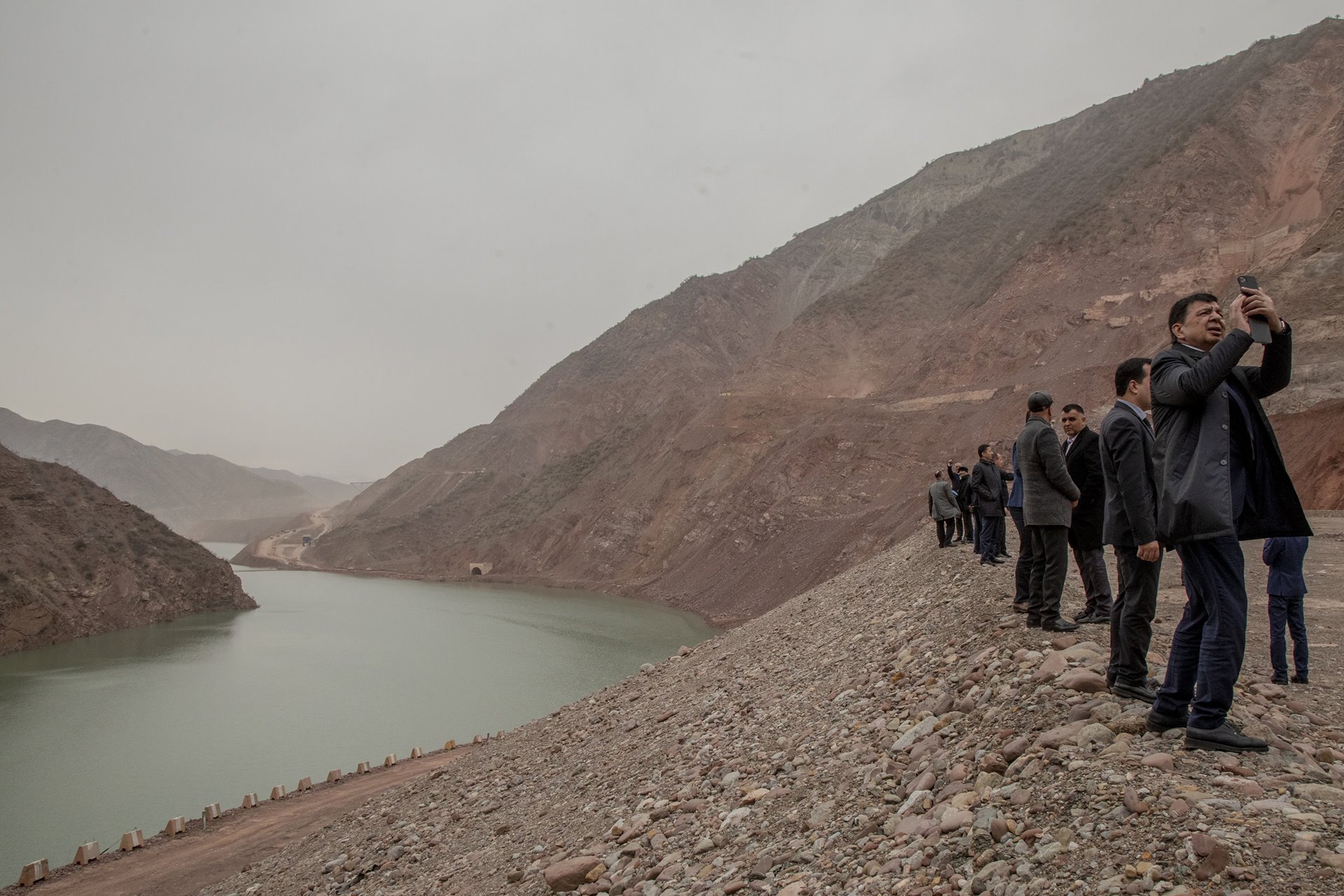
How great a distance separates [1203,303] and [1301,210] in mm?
49866

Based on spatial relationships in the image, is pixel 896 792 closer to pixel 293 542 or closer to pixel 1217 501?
pixel 1217 501

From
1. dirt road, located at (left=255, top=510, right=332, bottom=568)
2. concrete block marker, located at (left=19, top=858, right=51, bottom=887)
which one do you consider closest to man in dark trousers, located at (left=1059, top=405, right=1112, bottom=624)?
concrete block marker, located at (left=19, top=858, right=51, bottom=887)

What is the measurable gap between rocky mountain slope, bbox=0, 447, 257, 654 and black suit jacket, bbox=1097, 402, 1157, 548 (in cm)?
4619

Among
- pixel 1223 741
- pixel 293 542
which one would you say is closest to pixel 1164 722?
pixel 1223 741

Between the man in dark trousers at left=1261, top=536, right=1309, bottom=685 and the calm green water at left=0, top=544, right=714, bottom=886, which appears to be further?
the calm green water at left=0, top=544, right=714, bottom=886

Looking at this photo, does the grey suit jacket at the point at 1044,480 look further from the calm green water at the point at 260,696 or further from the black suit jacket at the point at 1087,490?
the calm green water at the point at 260,696

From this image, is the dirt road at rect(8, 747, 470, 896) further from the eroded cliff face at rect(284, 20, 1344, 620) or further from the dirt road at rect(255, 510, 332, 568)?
the dirt road at rect(255, 510, 332, 568)

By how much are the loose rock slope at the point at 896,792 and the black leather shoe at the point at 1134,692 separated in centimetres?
10

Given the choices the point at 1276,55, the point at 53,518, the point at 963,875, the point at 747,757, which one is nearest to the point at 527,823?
the point at 747,757

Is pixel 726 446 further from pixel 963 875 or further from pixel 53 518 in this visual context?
pixel 963 875

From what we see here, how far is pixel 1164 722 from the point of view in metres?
3.71

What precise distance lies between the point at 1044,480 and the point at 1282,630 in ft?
7.59

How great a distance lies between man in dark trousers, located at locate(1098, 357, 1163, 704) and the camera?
426cm

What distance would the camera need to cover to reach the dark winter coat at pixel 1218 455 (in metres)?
3.55
